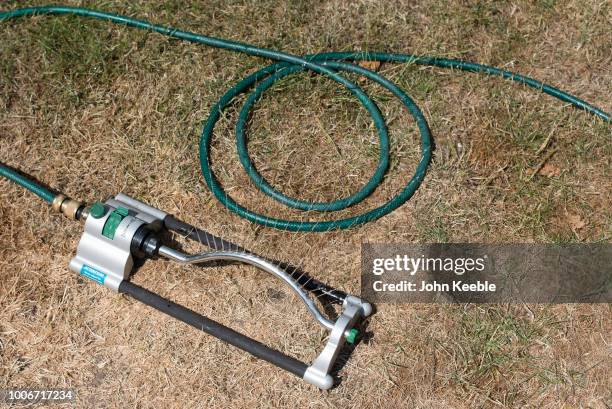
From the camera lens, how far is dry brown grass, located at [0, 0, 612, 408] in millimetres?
2836

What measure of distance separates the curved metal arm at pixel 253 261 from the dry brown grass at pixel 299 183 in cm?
18

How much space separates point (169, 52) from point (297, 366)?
6.35 ft

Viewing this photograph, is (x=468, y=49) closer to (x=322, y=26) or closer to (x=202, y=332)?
(x=322, y=26)

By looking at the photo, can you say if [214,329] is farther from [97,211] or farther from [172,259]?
[97,211]

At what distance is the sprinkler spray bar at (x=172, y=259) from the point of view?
8.78 ft

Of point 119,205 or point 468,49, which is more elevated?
point 468,49

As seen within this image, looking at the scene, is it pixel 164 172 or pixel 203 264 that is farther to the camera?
pixel 164 172

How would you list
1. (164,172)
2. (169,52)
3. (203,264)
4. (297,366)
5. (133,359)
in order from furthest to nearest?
1. (169,52)
2. (164,172)
3. (203,264)
4. (133,359)
5. (297,366)

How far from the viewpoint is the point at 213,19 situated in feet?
12.3

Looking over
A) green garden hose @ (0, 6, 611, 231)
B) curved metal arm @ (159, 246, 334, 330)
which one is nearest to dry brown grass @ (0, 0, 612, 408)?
green garden hose @ (0, 6, 611, 231)

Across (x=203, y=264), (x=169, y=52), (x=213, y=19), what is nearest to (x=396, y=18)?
(x=213, y=19)

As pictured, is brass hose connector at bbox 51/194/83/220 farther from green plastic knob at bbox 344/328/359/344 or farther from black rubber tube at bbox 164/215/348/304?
green plastic knob at bbox 344/328/359/344

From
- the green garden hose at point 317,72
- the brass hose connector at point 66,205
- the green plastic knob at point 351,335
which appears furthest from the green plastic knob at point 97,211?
the green plastic knob at point 351,335

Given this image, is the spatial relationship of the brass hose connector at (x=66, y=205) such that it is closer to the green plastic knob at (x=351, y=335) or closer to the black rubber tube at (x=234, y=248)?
the black rubber tube at (x=234, y=248)
